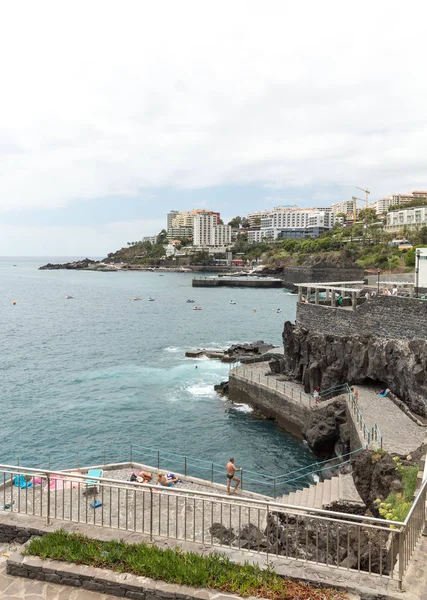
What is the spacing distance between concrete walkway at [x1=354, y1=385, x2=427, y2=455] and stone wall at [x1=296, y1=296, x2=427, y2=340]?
3.56m

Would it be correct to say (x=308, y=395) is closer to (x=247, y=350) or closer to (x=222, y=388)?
(x=222, y=388)

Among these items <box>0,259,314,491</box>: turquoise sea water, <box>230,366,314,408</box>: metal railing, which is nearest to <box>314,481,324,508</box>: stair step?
<box>0,259,314,491</box>: turquoise sea water

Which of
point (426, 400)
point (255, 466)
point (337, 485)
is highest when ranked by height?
point (426, 400)

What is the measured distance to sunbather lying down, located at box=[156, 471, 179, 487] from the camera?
15195 millimetres

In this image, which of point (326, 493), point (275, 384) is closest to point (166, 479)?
point (326, 493)

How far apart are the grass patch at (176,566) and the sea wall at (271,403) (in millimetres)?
19254

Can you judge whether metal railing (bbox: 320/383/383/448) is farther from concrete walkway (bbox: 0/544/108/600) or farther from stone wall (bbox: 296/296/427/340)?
concrete walkway (bbox: 0/544/108/600)

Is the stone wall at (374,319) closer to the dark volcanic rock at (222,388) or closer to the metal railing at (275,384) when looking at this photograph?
the metal railing at (275,384)

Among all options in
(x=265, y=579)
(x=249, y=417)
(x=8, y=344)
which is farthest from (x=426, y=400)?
(x=8, y=344)

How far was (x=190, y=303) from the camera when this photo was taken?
93.7 m

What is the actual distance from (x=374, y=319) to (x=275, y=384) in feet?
25.6

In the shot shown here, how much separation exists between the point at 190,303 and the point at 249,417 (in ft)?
215

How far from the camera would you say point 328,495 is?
16.0 metres

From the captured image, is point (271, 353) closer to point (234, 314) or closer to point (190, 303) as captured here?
point (234, 314)
